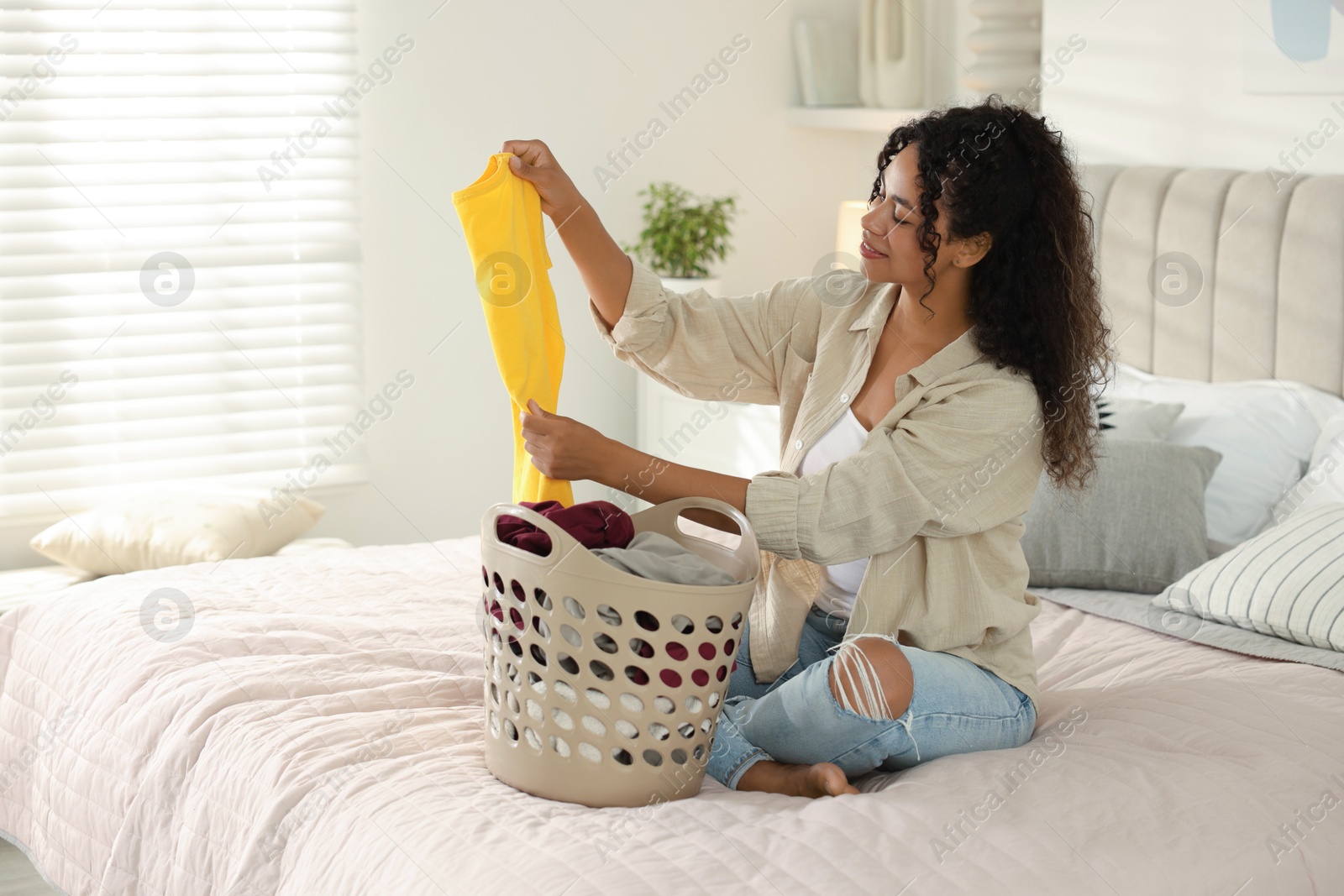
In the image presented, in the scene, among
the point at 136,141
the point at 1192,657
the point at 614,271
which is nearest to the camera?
the point at 614,271

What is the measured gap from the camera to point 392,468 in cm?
351

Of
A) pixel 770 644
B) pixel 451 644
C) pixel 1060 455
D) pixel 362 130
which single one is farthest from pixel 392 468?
pixel 1060 455

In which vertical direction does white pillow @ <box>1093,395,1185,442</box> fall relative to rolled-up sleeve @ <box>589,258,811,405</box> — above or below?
below

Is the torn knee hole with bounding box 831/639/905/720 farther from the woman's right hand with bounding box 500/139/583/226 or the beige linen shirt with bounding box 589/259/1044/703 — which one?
the woman's right hand with bounding box 500/139/583/226

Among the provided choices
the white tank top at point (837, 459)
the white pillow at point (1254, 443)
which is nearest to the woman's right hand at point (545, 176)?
the white tank top at point (837, 459)

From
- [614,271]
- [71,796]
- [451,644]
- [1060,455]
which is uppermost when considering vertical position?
[614,271]

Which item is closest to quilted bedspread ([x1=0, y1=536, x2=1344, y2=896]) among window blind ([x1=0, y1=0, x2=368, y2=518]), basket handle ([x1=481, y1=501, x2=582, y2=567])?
basket handle ([x1=481, y1=501, x2=582, y2=567])

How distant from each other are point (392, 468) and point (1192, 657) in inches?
90.2

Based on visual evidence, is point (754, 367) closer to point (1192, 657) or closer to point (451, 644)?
point (451, 644)

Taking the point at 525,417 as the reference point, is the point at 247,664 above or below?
below

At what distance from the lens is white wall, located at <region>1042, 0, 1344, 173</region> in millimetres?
2438

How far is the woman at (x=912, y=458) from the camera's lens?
1416 millimetres

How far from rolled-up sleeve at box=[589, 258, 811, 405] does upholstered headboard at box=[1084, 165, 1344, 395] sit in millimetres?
1120

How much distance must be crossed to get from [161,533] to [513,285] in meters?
1.64
